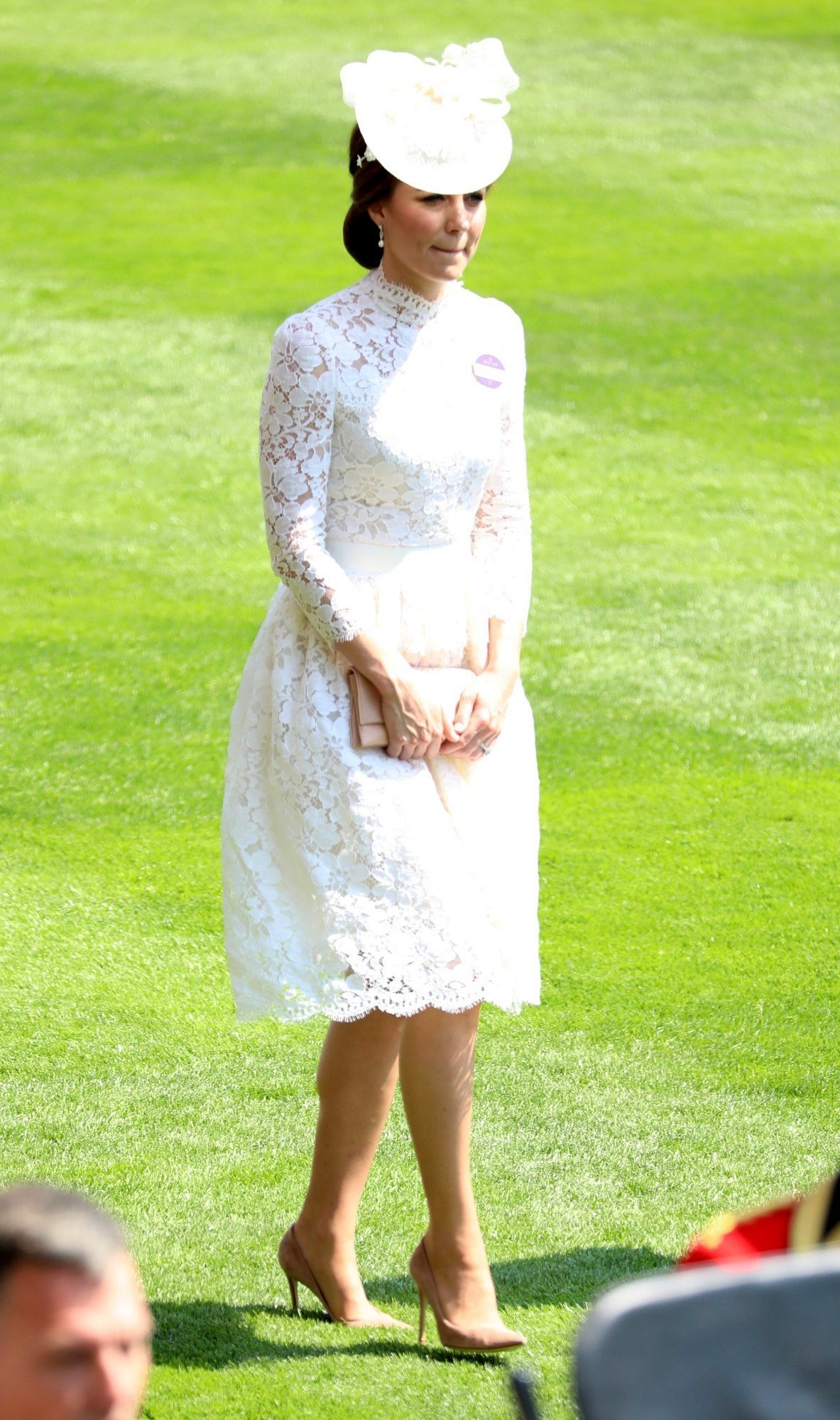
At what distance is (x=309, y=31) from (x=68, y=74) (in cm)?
243

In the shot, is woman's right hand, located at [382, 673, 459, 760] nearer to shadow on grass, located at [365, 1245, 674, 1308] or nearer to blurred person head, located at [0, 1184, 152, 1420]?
shadow on grass, located at [365, 1245, 674, 1308]

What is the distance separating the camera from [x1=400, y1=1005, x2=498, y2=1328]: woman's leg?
2.99m

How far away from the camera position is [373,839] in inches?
116

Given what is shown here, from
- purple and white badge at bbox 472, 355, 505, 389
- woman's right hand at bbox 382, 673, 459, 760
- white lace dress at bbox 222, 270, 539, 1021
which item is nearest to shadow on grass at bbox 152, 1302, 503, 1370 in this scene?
white lace dress at bbox 222, 270, 539, 1021

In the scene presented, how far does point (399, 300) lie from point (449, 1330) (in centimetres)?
155

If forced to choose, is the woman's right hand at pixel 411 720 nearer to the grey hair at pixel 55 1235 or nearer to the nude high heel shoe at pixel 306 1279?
the nude high heel shoe at pixel 306 1279

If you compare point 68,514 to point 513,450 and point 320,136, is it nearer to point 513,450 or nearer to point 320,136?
point 513,450

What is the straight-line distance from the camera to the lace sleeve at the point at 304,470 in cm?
292

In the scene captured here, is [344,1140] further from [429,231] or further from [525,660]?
[525,660]

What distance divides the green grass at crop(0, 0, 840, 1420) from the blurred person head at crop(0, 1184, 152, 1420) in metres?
1.62

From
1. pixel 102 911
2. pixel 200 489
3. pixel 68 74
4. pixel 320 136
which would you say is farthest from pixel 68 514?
pixel 68 74

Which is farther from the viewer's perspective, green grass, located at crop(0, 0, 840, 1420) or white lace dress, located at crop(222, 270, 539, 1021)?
green grass, located at crop(0, 0, 840, 1420)

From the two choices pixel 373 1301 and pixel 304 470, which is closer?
pixel 304 470
